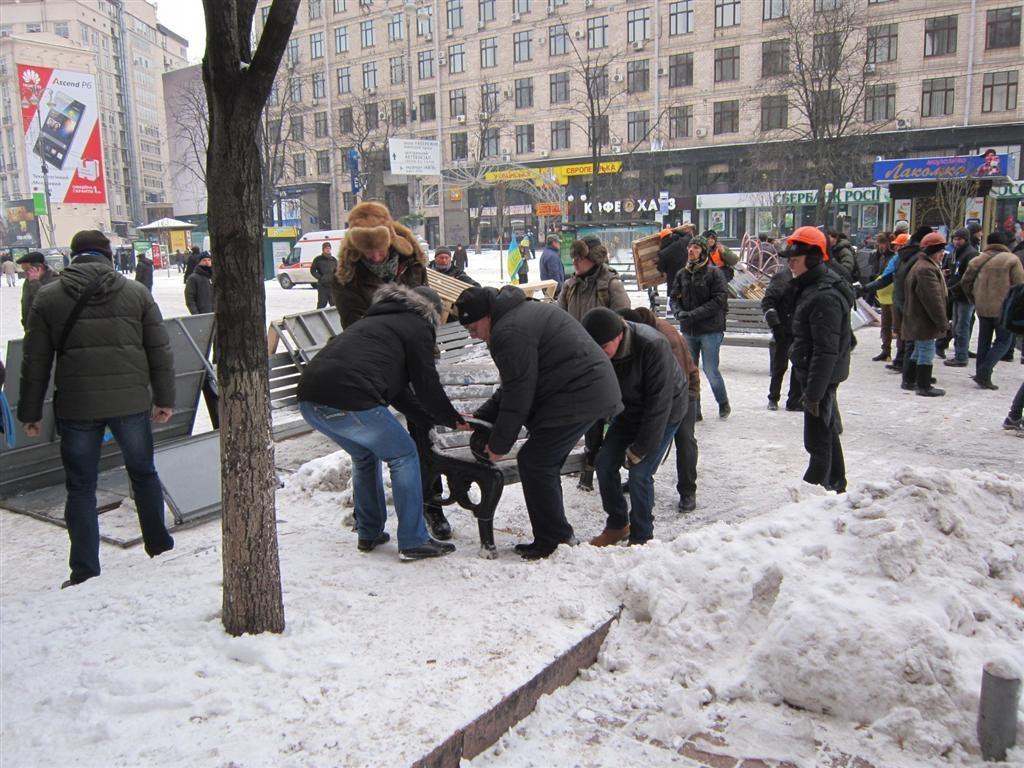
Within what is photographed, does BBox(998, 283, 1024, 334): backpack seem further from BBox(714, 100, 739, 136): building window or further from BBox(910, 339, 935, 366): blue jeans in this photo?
BBox(714, 100, 739, 136): building window

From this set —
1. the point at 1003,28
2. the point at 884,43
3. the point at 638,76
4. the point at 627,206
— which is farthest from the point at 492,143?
the point at 1003,28

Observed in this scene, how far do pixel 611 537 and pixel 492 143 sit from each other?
53242 mm

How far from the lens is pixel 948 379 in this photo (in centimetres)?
984

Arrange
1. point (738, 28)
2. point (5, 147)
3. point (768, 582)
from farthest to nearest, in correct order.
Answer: point (5, 147) < point (738, 28) < point (768, 582)

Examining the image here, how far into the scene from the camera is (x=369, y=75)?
59688 mm

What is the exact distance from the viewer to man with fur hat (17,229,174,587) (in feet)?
13.9

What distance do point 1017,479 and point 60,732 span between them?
14.8 ft

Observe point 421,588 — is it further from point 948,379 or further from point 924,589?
point 948,379

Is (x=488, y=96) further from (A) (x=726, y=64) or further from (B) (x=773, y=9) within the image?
(B) (x=773, y=9)

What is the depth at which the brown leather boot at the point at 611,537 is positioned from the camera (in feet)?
15.4

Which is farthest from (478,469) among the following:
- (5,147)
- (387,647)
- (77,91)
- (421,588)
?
(5,147)

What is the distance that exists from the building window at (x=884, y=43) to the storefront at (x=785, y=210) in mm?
7370

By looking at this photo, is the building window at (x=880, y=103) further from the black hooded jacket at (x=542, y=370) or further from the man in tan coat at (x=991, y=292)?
the black hooded jacket at (x=542, y=370)

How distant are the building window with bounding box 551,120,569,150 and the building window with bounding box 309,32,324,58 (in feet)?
66.5
